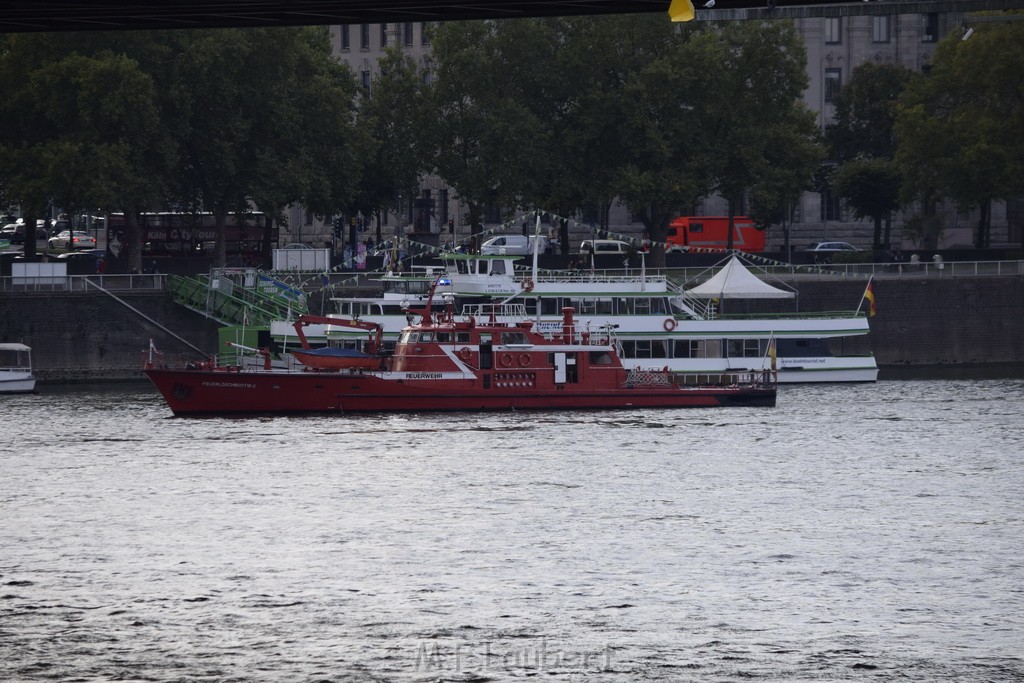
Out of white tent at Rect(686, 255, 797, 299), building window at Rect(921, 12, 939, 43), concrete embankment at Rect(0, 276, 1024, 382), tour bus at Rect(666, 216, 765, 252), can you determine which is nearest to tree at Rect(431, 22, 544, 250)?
concrete embankment at Rect(0, 276, 1024, 382)

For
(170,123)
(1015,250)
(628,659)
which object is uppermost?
(170,123)

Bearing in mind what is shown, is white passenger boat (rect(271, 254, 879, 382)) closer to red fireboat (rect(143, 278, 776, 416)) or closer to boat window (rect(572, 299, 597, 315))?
boat window (rect(572, 299, 597, 315))

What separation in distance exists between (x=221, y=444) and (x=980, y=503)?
908 inches

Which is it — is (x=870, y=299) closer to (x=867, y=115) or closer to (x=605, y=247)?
(x=605, y=247)

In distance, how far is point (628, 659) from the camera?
2933cm

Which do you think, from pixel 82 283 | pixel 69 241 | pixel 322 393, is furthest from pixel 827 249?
pixel 322 393

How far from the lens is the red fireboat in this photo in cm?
6253

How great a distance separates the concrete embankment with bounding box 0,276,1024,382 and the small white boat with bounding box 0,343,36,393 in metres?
1.62

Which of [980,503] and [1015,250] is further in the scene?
[1015,250]

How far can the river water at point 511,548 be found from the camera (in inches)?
1168

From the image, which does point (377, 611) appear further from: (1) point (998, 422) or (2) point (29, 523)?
(1) point (998, 422)

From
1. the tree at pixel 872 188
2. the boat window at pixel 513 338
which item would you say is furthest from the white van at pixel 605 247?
the boat window at pixel 513 338

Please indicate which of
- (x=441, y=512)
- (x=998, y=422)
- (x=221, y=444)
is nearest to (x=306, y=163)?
(x=221, y=444)

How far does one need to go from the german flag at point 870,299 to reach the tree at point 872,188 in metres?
19.6
